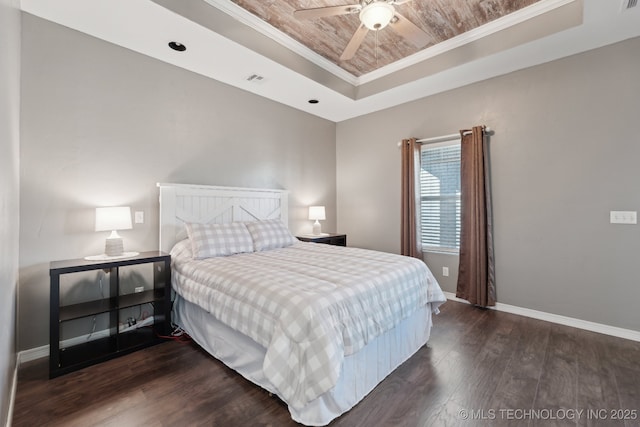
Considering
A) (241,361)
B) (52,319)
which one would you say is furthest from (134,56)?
(241,361)

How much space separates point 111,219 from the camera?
7.70 ft

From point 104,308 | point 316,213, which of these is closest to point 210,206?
point 104,308

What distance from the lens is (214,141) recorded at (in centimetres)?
339

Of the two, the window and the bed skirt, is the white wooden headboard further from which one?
the window

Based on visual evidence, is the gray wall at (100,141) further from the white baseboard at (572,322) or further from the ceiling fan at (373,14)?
the white baseboard at (572,322)

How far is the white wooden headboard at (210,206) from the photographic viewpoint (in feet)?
9.48

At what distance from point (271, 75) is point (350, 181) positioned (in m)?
2.19

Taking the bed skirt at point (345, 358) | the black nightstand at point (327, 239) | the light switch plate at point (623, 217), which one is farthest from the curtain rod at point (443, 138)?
the bed skirt at point (345, 358)

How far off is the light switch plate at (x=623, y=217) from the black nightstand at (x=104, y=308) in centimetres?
416

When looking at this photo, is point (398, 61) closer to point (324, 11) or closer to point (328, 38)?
point (328, 38)

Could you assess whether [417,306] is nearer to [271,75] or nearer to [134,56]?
[271,75]

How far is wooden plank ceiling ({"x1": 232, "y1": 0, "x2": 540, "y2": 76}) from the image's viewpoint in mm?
2559

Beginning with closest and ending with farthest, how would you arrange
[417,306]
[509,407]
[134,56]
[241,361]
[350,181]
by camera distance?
[509,407]
[241,361]
[417,306]
[134,56]
[350,181]

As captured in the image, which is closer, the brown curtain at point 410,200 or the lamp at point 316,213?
the brown curtain at point 410,200
